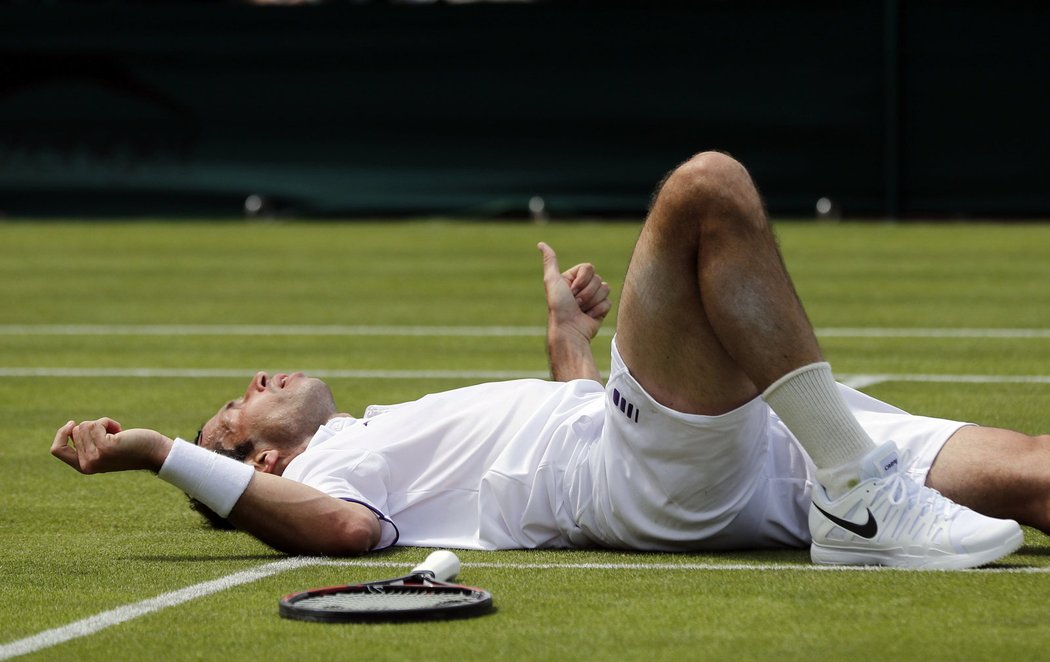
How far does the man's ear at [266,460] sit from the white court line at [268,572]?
34 centimetres

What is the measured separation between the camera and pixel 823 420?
4145 millimetres

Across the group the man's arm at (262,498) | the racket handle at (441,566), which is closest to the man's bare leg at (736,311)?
the racket handle at (441,566)

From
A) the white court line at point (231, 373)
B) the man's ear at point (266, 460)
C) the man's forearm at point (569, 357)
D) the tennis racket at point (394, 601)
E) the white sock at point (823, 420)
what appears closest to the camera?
the tennis racket at point (394, 601)

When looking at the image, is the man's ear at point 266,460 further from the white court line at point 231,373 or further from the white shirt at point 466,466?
the white court line at point 231,373

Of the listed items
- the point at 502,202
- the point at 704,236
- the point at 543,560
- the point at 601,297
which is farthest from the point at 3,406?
the point at 502,202

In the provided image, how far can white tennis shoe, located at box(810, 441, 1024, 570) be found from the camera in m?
4.16

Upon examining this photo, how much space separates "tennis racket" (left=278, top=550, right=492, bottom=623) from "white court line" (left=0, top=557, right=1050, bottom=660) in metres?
0.33

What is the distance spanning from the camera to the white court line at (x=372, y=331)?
1009cm

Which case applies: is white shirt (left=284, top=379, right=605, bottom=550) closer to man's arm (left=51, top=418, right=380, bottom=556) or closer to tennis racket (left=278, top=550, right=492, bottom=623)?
man's arm (left=51, top=418, right=380, bottom=556)

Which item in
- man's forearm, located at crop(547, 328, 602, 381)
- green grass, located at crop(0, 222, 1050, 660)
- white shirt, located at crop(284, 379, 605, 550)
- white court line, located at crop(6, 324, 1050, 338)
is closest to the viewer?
green grass, located at crop(0, 222, 1050, 660)

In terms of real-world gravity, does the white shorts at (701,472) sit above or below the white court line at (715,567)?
above

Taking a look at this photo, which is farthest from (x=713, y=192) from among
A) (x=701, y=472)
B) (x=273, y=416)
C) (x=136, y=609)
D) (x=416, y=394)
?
(x=416, y=394)

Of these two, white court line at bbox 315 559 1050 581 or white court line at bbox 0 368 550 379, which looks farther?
white court line at bbox 0 368 550 379

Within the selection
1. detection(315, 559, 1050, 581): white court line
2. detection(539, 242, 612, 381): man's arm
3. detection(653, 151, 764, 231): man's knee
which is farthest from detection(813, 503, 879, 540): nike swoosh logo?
detection(539, 242, 612, 381): man's arm
